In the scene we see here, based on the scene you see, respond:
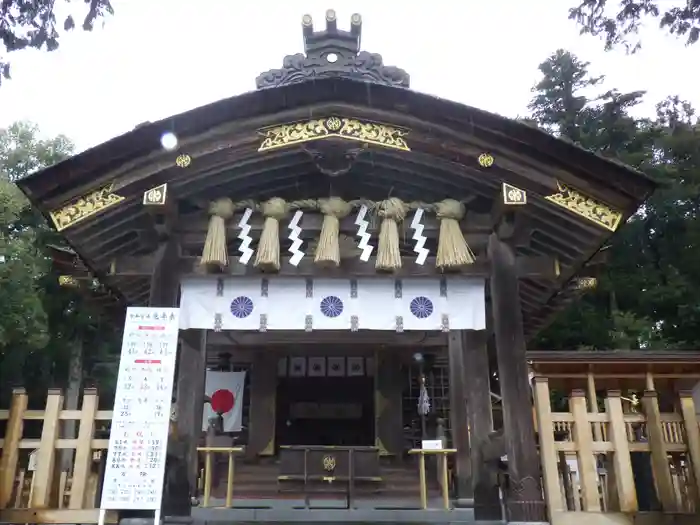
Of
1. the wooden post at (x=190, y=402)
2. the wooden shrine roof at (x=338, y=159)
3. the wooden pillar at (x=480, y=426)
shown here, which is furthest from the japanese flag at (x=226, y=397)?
the wooden pillar at (x=480, y=426)

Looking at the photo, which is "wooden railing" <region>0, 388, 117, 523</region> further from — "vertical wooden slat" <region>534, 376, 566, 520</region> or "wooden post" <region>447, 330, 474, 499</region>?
"wooden post" <region>447, 330, 474, 499</region>

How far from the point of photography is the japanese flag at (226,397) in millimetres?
13016

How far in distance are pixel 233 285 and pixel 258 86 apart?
2459 millimetres

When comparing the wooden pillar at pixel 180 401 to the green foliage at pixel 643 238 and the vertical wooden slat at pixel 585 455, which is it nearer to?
the vertical wooden slat at pixel 585 455

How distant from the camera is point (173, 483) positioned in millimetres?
6258

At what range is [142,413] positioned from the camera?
5688mm

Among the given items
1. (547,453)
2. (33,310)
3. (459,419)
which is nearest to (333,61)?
(547,453)

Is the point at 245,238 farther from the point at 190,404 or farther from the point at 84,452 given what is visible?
the point at 84,452

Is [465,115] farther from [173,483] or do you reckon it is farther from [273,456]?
[273,456]

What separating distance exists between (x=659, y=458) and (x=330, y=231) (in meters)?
4.11

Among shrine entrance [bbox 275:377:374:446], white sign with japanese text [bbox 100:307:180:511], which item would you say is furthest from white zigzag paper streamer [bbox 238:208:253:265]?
shrine entrance [bbox 275:377:374:446]

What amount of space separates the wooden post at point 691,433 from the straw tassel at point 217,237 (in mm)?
5061

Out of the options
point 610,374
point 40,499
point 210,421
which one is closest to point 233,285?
point 40,499

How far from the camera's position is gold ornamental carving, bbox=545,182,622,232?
21.1ft
